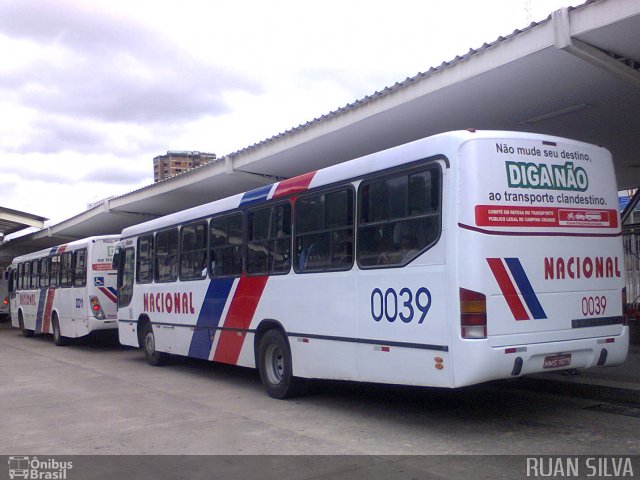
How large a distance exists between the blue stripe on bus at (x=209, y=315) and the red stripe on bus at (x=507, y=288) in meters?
5.06

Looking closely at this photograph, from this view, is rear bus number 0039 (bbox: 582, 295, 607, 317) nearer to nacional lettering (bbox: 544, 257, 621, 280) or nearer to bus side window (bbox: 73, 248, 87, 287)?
nacional lettering (bbox: 544, 257, 621, 280)

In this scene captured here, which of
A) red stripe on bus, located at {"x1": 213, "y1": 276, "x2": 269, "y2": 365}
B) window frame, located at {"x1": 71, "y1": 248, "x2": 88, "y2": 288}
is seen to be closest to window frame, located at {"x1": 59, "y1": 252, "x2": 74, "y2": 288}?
window frame, located at {"x1": 71, "y1": 248, "x2": 88, "y2": 288}

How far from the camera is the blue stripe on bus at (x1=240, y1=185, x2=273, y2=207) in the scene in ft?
32.9

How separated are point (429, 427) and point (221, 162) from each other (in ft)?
36.1

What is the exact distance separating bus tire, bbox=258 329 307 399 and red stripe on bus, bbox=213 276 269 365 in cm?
53

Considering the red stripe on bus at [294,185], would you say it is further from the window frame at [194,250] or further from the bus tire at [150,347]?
the bus tire at [150,347]

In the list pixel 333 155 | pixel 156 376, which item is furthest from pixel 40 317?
pixel 333 155

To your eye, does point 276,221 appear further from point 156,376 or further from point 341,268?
point 156,376

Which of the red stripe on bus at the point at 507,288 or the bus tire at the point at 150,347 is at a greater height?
the red stripe on bus at the point at 507,288

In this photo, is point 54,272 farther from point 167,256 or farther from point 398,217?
point 398,217

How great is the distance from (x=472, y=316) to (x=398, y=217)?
4.72 ft

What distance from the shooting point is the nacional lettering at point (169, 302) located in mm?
12123

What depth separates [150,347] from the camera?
1388cm

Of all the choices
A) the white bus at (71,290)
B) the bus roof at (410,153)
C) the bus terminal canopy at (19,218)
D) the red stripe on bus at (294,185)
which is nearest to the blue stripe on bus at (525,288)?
the bus roof at (410,153)
